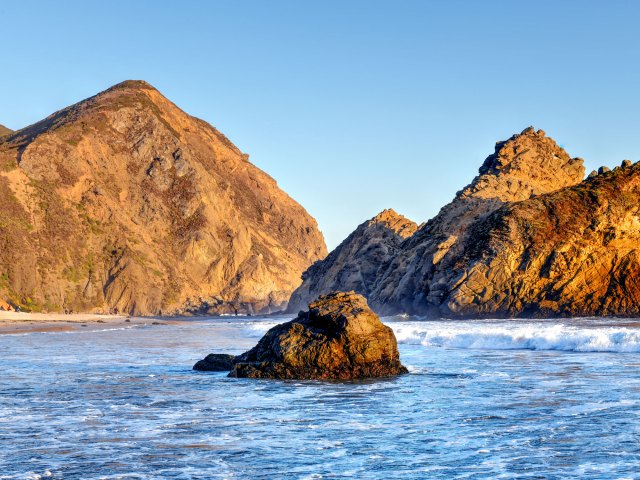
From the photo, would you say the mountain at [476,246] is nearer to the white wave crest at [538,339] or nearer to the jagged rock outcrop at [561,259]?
the jagged rock outcrop at [561,259]

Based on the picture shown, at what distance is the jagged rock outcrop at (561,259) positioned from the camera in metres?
57.6

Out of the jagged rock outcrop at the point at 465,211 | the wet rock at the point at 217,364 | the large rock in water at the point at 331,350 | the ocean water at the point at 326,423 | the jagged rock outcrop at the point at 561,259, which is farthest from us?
the jagged rock outcrop at the point at 465,211

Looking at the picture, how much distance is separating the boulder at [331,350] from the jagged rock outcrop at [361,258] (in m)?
64.3

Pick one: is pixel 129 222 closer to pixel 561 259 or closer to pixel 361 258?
pixel 361 258

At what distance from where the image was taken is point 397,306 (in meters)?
72.2

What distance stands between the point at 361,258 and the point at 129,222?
190 feet

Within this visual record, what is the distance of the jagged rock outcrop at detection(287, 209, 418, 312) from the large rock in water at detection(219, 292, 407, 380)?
2532 inches

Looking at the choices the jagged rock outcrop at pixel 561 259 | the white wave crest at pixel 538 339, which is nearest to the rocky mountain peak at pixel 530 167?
the jagged rock outcrop at pixel 561 259

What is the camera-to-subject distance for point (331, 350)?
72.0ft

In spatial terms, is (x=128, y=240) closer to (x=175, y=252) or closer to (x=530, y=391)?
(x=175, y=252)

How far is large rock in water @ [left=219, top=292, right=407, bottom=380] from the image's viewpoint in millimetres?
21906

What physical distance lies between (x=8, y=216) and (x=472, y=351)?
102 m

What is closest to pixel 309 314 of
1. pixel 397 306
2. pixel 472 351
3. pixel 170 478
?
pixel 472 351

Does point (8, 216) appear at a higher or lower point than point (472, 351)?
higher
